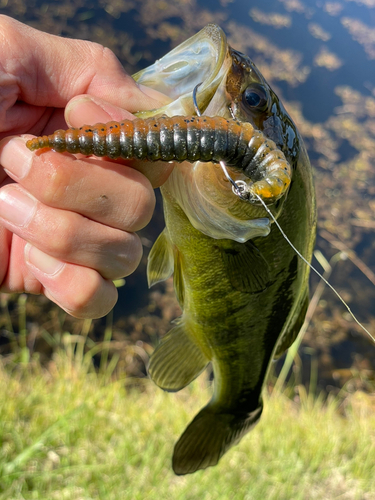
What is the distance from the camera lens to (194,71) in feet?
4.31

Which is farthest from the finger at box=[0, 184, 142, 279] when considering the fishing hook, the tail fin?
the tail fin

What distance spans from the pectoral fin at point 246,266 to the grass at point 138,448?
6.72 ft

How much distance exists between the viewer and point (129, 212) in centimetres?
143

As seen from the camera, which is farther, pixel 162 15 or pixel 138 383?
pixel 162 15

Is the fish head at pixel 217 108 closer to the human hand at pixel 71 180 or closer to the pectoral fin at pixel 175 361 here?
the human hand at pixel 71 180

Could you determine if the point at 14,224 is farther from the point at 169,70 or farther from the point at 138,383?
the point at 138,383

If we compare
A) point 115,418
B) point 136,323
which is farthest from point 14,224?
point 136,323

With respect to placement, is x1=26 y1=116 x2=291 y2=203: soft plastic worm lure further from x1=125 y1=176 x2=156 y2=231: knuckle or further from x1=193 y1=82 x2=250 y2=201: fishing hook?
x1=125 y1=176 x2=156 y2=231: knuckle

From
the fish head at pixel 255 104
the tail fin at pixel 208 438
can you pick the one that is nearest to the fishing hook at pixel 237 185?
the fish head at pixel 255 104

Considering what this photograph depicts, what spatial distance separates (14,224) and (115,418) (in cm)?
252

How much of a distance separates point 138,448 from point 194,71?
9.33 feet

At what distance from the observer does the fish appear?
3.42 ft

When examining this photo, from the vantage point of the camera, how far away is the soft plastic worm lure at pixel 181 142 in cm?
102

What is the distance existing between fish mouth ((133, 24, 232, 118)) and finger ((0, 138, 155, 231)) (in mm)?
202
